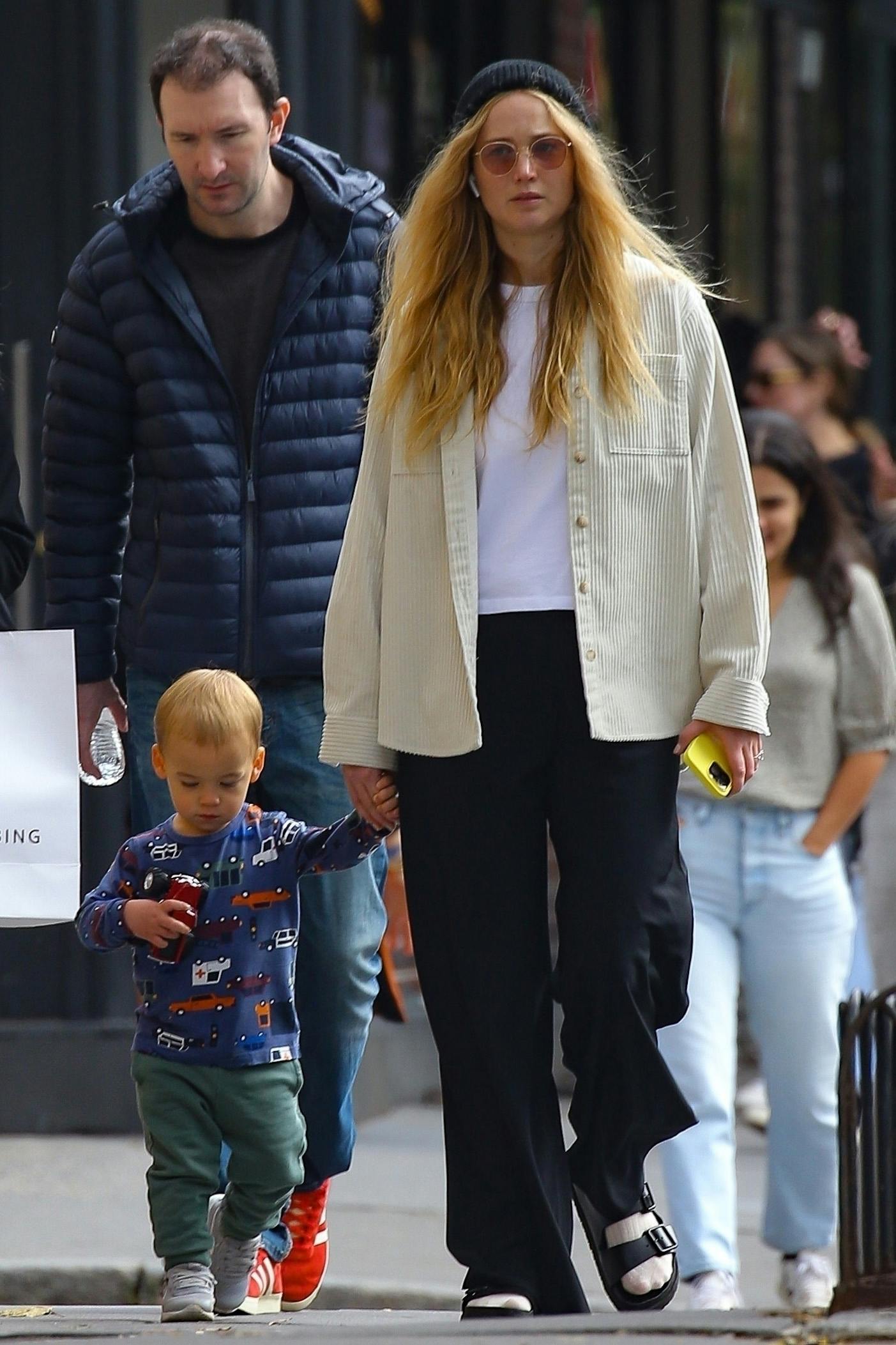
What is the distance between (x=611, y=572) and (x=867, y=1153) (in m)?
1.10

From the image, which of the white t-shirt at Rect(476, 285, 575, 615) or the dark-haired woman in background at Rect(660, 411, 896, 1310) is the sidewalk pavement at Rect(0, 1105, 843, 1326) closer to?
the dark-haired woman in background at Rect(660, 411, 896, 1310)

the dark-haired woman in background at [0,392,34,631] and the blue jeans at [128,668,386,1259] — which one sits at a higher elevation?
the dark-haired woman in background at [0,392,34,631]

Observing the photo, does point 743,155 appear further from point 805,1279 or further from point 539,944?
point 539,944

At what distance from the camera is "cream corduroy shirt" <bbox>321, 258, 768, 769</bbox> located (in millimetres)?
3916

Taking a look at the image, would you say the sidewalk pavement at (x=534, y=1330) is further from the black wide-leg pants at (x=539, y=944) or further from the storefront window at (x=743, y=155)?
the storefront window at (x=743, y=155)

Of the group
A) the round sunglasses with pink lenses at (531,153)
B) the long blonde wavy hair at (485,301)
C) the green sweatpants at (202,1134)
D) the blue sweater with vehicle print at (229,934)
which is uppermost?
the round sunglasses with pink lenses at (531,153)

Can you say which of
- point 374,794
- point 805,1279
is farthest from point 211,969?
point 805,1279

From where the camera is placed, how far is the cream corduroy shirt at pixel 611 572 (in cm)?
392

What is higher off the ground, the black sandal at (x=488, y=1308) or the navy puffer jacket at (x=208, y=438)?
the navy puffer jacket at (x=208, y=438)

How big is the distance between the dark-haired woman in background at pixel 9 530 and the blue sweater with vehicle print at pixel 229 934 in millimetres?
624

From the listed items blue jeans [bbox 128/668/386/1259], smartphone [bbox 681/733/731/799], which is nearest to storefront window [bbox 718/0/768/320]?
blue jeans [bbox 128/668/386/1259]

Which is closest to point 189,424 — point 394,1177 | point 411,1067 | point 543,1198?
point 543,1198

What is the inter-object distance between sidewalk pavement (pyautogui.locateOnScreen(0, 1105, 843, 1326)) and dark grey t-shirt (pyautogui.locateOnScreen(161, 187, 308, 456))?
7.33 ft

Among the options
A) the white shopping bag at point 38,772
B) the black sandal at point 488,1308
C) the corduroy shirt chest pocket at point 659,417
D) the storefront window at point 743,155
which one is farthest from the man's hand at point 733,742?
the storefront window at point 743,155
